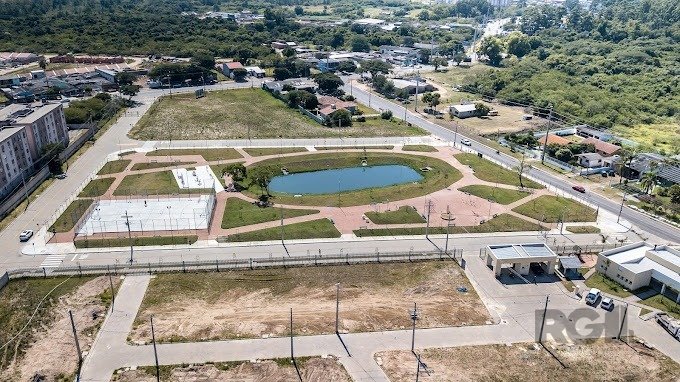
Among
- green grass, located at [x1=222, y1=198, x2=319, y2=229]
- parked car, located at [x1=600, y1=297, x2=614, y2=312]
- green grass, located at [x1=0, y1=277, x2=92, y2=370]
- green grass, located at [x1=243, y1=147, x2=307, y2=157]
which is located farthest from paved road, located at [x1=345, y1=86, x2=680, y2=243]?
green grass, located at [x1=0, y1=277, x2=92, y2=370]

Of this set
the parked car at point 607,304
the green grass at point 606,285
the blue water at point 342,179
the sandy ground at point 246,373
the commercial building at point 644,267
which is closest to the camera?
the sandy ground at point 246,373

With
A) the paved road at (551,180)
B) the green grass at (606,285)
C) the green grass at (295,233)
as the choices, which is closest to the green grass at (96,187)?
the green grass at (295,233)

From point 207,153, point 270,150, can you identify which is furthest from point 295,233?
point 207,153

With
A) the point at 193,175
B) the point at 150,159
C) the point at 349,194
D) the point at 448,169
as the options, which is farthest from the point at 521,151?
the point at 150,159

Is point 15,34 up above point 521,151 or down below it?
above

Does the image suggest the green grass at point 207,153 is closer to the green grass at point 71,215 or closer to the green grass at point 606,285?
the green grass at point 71,215

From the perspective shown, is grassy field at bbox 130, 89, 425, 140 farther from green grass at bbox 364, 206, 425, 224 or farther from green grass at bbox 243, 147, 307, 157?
green grass at bbox 364, 206, 425, 224

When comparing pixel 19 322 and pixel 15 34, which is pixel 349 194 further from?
pixel 15 34
